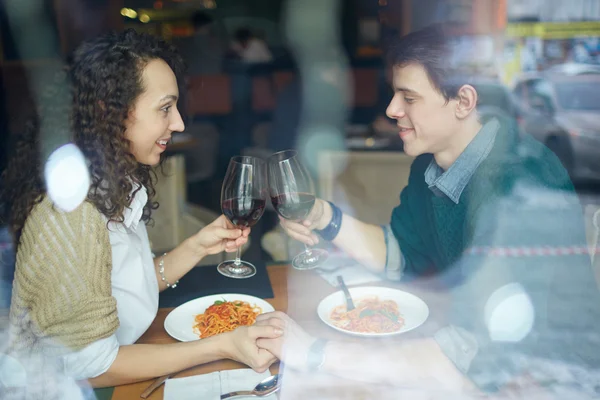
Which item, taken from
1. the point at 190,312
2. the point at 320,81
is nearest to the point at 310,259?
the point at 190,312

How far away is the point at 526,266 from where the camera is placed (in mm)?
1268

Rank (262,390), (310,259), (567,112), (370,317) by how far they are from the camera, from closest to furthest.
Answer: (262,390), (370,317), (310,259), (567,112)

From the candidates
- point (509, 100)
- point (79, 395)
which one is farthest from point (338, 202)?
point (509, 100)

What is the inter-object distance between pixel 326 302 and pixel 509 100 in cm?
374

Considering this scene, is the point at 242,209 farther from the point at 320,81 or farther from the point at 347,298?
the point at 320,81

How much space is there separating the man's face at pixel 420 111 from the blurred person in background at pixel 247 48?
18.4 ft

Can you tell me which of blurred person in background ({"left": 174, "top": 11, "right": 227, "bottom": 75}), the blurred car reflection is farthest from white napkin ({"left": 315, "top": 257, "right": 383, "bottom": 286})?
blurred person in background ({"left": 174, "top": 11, "right": 227, "bottom": 75})

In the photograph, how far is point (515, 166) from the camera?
138cm

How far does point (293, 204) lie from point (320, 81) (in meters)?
3.32

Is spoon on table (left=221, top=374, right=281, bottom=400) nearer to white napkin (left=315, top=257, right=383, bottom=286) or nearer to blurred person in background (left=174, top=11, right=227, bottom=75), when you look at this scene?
white napkin (left=315, top=257, right=383, bottom=286)

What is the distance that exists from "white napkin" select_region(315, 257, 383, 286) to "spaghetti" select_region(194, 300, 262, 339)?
0.28 metres

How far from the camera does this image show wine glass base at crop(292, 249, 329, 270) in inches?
61.7

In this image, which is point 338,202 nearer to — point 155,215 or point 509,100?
point 155,215

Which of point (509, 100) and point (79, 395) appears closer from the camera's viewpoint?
point (79, 395)
